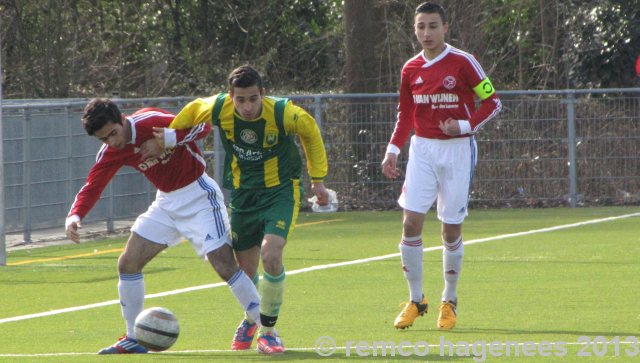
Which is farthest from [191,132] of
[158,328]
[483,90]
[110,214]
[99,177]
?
[110,214]

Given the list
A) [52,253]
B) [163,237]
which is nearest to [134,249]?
[163,237]

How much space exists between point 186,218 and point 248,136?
73 cm

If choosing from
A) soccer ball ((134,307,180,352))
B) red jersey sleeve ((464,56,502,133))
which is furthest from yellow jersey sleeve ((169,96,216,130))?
red jersey sleeve ((464,56,502,133))

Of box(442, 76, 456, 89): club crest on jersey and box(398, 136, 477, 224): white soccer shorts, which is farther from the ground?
box(442, 76, 456, 89): club crest on jersey

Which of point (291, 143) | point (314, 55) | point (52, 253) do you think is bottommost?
point (52, 253)

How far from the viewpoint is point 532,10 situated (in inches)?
1141

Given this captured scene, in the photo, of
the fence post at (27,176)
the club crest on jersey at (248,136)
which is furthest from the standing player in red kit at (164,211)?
the fence post at (27,176)

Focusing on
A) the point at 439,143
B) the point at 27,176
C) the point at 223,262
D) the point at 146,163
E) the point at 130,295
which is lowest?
the point at 130,295

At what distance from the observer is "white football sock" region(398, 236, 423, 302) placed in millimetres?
10852

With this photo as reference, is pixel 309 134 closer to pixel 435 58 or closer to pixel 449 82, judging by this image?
pixel 449 82

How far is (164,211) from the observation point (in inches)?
389

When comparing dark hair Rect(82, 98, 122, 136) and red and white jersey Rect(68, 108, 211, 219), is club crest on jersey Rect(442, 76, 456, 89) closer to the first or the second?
red and white jersey Rect(68, 108, 211, 219)

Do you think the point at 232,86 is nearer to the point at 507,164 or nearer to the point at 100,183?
the point at 100,183

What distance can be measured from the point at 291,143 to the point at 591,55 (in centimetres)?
1807
